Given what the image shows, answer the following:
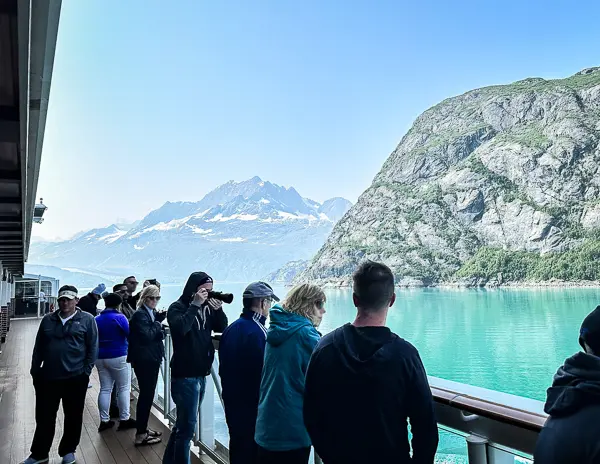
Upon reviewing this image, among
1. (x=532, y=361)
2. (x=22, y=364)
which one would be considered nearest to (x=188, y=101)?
(x=532, y=361)

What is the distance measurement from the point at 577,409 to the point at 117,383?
13.1ft

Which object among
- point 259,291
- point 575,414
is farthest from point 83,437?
point 575,414

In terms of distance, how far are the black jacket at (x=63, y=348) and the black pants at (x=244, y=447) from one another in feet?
5.20

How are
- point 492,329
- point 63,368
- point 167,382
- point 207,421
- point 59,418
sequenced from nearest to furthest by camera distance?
1. point 63,368
2. point 207,421
3. point 167,382
4. point 59,418
5. point 492,329

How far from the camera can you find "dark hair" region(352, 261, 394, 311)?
54.6 inches

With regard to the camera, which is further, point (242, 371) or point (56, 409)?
point (56, 409)

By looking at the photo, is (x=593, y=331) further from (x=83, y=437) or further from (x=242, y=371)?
(x=83, y=437)

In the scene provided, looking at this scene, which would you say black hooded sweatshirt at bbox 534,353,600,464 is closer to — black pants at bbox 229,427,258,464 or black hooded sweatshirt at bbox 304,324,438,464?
black hooded sweatshirt at bbox 304,324,438,464

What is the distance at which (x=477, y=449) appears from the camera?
4.42 ft

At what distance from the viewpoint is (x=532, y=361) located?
49.4 meters

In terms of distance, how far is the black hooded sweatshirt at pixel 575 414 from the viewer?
0.89m

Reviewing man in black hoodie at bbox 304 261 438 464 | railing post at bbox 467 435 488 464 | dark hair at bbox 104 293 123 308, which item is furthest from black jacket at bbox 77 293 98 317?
railing post at bbox 467 435 488 464

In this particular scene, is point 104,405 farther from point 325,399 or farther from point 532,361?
point 532,361

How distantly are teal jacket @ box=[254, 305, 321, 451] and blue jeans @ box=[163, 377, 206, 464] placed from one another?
1.07 meters
